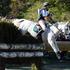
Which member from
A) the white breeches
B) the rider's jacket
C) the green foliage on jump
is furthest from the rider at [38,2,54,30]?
the green foliage on jump

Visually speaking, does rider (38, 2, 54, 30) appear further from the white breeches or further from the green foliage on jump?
the green foliage on jump

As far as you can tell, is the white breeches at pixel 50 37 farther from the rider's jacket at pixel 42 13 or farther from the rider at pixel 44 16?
the rider's jacket at pixel 42 13

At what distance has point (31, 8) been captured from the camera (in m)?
15.7

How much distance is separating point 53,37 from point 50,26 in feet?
0.94

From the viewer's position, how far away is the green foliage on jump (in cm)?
1423

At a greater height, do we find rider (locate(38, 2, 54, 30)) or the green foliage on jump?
the green foliage on jump

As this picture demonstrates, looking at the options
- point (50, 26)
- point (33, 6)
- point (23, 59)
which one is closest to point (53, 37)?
point (50, 26)

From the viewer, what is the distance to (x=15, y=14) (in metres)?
16.6

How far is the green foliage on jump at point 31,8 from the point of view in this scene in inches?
560

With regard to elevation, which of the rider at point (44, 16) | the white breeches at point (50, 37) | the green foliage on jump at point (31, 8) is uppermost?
the green foliage on jump at point (31, 8)

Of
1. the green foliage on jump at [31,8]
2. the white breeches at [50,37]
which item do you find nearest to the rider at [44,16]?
the white breeches at [50,37]

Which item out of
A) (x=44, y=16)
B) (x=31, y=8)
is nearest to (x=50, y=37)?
(x=44, y=16)

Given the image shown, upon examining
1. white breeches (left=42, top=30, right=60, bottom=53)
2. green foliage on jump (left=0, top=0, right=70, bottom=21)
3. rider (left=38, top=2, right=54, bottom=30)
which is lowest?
white breeches (left=42, top=30, right=60, bottom=53)

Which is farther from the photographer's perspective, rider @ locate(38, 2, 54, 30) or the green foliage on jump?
the green foliage on jump
